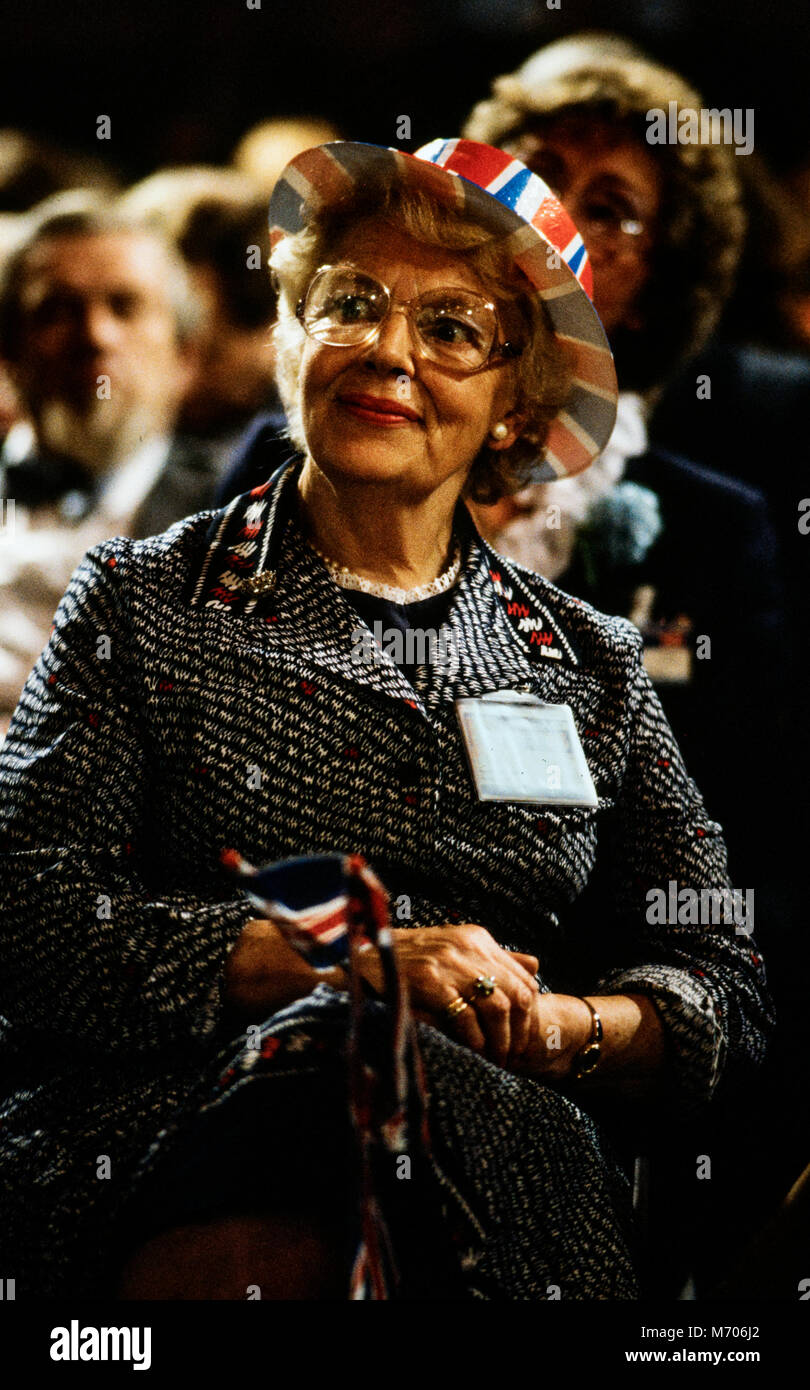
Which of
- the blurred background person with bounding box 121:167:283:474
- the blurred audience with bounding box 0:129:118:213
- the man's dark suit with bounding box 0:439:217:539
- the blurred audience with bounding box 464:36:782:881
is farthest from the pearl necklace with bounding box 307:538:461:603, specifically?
the blurred audience with bounding box 0:129:118:213

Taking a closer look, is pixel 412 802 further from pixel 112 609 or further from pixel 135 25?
pixel 135 25

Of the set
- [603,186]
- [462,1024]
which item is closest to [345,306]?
[462,1024]

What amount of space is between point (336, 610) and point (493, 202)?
570 mm

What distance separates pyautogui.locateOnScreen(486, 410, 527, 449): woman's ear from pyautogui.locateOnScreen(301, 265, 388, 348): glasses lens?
0.31 m

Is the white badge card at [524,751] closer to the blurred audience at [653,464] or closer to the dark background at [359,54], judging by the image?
the blurred audience at [653,464]

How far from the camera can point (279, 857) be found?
1.56m

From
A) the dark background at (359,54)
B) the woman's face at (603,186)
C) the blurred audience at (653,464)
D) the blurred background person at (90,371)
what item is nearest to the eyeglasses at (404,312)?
the blurred audience at (653,464)

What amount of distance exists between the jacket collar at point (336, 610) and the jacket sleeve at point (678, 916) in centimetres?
17

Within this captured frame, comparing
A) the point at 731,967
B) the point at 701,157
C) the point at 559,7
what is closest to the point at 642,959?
the point at 731,967

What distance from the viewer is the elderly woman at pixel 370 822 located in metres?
1.30

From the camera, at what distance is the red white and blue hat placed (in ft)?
5.53
